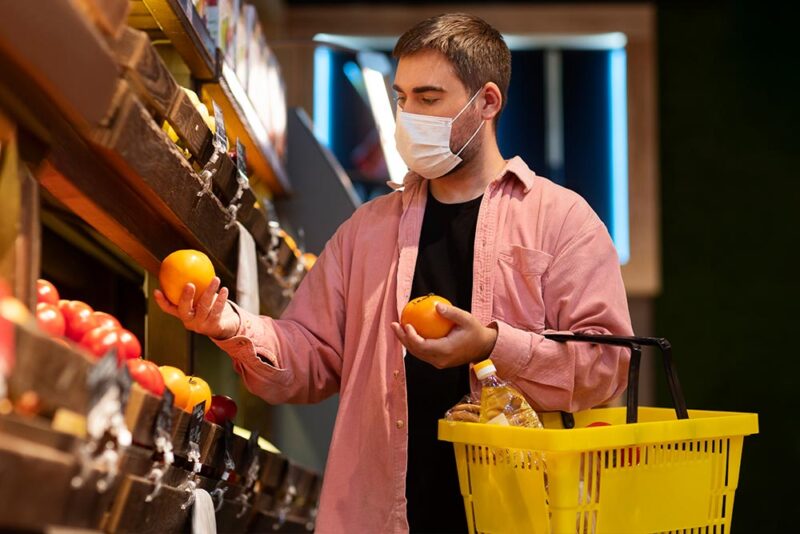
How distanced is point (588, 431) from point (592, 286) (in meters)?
0.57

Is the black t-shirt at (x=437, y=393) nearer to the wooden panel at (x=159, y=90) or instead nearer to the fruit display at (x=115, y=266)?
the fruit display at (x=115, y=266)

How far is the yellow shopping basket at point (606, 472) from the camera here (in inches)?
80.5

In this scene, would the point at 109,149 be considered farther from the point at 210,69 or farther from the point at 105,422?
the point at 210,69

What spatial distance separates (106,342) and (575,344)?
1009 millimetres

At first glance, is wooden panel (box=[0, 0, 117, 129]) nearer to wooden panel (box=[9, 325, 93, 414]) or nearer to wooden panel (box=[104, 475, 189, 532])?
wooden panel (box=[9, 325, 93, 414])

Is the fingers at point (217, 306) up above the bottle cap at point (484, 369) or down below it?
above

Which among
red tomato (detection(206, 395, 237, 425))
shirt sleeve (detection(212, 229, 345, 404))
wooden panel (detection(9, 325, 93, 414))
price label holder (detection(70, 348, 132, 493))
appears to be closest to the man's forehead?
shirt sleeve (detection(212, 229, 345, 404))

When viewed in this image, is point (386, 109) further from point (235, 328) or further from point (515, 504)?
point (515, 504)

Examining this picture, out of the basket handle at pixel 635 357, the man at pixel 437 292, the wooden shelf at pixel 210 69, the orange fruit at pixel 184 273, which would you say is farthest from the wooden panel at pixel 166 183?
the basket handle at pixel 635 357

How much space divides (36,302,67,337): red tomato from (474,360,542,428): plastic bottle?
2.91 feet

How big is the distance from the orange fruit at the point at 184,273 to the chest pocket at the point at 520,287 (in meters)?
0.66

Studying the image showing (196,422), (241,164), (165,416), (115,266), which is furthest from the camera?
(115,266)

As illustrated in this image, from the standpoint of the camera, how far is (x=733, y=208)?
704 centimetres

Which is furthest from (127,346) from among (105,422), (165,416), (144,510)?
(105,422)
